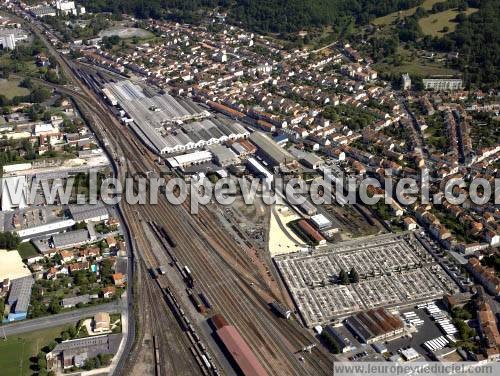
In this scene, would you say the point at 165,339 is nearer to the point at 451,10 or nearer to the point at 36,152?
the point at 36,152

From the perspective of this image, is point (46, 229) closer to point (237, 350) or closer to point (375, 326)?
point (237, 350)

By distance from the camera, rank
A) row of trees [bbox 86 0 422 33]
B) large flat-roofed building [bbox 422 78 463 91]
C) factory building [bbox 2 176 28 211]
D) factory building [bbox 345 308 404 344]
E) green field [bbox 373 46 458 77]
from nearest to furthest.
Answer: factory building [bbox 345 308 404 344] < factory building [bbox 2 176 28 211] < large flat-roofed building [bbox 422 78 463 91] < green field [bbox 373 46 458 77] < row of trees [bbox 86 0 422 33]

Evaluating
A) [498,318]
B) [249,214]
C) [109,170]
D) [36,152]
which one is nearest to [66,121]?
[36,152]

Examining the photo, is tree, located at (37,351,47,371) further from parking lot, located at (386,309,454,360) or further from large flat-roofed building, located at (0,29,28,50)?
large flat-roofed building, located at (0,29,28,50)

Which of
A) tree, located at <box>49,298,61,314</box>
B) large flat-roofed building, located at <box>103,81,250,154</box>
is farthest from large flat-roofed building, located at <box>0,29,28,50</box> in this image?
tree, located at <box>49,298,61,314</box>

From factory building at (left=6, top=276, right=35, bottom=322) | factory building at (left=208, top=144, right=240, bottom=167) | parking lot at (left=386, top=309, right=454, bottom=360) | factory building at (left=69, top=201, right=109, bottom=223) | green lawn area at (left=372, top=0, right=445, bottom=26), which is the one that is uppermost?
green lawn area at (left=372, top=0, right=445, bottom=26)

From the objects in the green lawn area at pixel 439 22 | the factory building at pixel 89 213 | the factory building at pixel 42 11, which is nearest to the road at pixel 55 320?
the factory building at pixel 89 213

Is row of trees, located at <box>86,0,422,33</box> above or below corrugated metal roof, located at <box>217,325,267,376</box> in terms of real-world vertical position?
above
